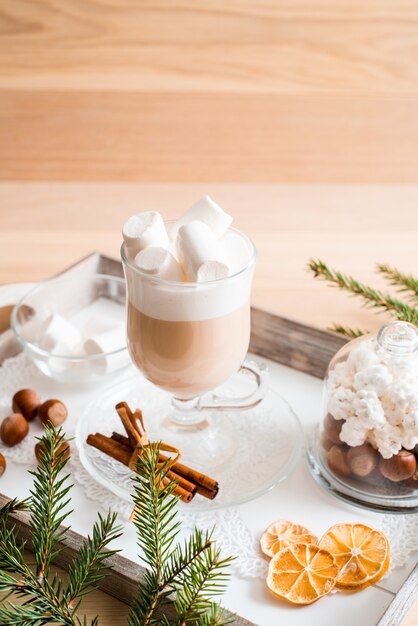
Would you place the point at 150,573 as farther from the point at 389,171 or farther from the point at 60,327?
the point at 389,171

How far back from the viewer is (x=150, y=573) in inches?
35.6

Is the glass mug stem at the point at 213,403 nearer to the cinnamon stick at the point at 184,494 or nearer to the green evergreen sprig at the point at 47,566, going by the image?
the cinnamon stick at the point at 184,494

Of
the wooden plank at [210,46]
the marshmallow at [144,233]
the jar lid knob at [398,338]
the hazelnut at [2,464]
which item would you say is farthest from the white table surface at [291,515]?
the wooden plank at [210,46]

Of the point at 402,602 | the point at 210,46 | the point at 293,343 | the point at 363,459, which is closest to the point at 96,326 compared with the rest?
the point at 293,343

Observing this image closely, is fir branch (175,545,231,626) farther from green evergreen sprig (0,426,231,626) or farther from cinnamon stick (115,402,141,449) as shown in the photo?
cinnamon stick (115,402,141,449)

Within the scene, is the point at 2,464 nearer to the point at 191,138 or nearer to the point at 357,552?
the point at 357,552

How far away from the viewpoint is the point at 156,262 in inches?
39.9

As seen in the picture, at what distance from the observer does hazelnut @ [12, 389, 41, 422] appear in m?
1.22

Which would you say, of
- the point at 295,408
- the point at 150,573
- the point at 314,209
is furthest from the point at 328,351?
the point at 314,209

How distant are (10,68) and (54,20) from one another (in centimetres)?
19

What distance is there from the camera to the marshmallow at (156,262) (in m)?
1.01

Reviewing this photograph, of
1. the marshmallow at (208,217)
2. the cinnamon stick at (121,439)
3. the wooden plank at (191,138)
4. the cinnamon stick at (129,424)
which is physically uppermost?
the marshmallow at (208,217)

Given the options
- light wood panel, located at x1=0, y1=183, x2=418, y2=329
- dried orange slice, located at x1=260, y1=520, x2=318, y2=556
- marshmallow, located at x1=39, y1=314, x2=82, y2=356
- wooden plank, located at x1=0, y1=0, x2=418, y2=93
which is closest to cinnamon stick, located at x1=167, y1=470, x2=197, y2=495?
dried orange slice, located at x1=260, y1=520, x2=318, y2=556

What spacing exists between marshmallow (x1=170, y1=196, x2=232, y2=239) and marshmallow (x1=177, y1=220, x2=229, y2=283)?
0.04m
